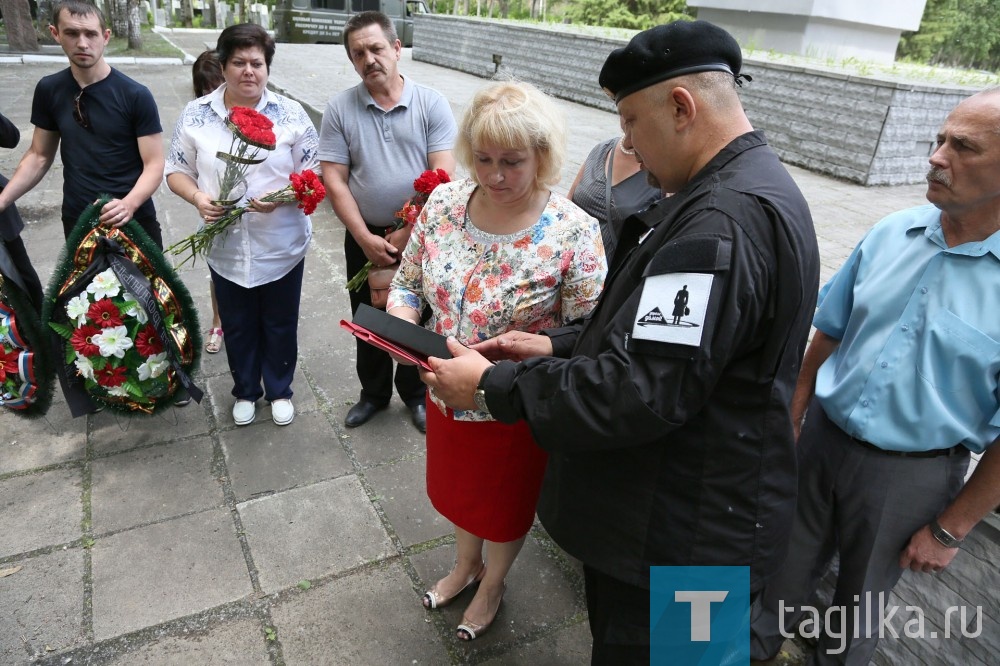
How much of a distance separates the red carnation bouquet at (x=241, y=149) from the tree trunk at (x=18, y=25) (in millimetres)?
18015

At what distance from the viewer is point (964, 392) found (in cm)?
166

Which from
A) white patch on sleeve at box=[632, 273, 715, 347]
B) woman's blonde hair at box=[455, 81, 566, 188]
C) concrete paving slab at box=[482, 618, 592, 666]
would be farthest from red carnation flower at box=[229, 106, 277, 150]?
concrete paving slab at box=[482, 618, 592, 666]

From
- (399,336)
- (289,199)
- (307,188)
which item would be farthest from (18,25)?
(399,336)

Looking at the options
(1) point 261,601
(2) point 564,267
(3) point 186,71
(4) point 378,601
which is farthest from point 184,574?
(3) point 186,71

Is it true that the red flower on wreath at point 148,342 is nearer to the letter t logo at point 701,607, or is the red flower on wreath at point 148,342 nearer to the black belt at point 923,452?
the letter t logo at point 701,607

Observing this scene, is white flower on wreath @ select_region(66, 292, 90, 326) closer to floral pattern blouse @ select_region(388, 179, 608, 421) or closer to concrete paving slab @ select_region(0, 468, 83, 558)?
concrete paving slab @ select_region(0, 468, 83, 558)

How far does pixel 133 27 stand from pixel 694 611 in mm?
20875

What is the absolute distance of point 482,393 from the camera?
1434 mm

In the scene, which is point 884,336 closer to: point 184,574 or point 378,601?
point 378,601

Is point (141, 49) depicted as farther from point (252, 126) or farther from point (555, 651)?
point (555, 651)

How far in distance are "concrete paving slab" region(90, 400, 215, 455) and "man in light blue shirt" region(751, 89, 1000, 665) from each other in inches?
109

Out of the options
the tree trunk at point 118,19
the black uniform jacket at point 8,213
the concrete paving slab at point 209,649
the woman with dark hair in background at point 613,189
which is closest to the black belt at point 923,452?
the woman with dark hair in background at point 613,189

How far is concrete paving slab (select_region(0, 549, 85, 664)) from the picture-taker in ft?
6.89

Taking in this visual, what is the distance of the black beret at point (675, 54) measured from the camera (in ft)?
3.95
